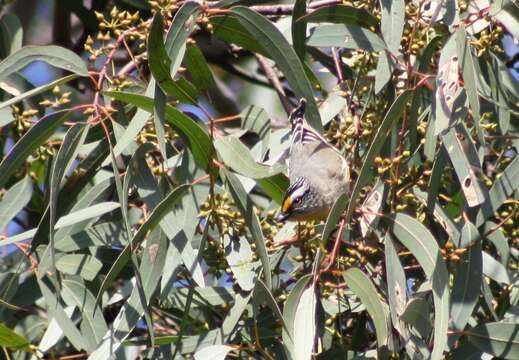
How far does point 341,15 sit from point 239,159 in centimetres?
59

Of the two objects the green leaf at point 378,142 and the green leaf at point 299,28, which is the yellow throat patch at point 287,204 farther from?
the green leaf at point 299,28

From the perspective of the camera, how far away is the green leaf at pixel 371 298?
2.50 metres

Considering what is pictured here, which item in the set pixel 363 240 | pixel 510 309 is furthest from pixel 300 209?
pixel 510 309

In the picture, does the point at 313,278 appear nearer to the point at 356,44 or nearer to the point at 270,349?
the point at 270,349

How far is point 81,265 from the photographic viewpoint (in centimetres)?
306

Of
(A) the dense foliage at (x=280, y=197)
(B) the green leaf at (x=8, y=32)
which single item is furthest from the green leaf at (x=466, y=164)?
(B) the green leaf at (x=8, y=32)

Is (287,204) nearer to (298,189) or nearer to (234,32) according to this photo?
(298,189)

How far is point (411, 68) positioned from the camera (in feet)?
9.06

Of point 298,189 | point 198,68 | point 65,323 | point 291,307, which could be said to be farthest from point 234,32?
point 65,323

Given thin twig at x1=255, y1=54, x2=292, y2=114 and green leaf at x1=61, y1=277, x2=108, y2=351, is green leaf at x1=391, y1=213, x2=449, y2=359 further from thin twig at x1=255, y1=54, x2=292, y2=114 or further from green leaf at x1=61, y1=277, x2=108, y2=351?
thin twig at x1=255, y1=54, x2=292, y2=114

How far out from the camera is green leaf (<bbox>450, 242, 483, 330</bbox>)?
8.72 ft

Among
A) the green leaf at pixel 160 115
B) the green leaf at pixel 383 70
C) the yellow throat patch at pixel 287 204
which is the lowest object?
the yellow throat patch at pixel 287 204

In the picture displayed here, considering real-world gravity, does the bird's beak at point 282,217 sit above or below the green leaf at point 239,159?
below

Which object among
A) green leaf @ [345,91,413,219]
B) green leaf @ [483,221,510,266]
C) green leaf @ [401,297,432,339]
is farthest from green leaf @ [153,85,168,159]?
green leaf @ [483,221,510,266]
